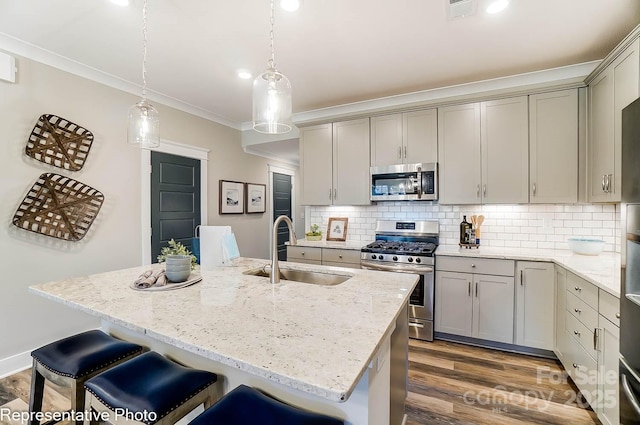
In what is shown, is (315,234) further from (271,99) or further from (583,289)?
(583,289)

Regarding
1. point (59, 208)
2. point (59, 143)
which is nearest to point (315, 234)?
point (59, 208)

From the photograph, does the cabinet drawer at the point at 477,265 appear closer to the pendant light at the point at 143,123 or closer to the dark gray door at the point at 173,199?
the pendant light at the point at 143,123

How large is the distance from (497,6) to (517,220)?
214 cm

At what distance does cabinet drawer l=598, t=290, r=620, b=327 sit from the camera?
159cm

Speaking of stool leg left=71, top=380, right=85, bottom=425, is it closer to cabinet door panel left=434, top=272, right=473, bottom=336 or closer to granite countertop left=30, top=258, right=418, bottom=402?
granite countertop left=30, top=258, right=418, bottom=402

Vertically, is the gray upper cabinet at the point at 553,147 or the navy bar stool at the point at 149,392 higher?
the gray upper cabinet at the point at 553,147

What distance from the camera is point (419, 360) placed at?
266cm

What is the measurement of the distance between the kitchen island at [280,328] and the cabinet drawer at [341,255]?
5.21 ft

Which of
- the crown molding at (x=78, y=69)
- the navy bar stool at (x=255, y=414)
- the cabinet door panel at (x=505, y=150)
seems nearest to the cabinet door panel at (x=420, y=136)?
the cabinet door panel at (x=505, y=150)

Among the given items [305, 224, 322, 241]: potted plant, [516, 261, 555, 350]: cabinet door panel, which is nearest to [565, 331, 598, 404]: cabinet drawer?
[516, 261, 555, 350]: cabinet door panel

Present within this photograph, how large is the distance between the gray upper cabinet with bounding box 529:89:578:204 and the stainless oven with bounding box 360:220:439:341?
3.63ft

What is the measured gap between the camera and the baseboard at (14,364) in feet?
7.77

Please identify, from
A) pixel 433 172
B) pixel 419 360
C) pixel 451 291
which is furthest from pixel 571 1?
pixel 419 360

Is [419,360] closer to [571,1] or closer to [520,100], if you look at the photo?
[520,100]
